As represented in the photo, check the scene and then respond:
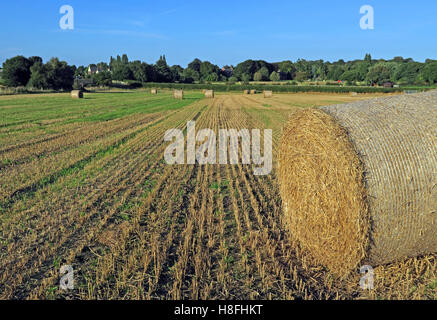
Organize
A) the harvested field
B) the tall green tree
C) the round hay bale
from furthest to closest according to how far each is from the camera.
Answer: the tall green tree, the harvested field, the round hay bale

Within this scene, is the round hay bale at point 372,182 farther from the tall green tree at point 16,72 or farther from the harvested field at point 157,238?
the tall green tree at point 16,72

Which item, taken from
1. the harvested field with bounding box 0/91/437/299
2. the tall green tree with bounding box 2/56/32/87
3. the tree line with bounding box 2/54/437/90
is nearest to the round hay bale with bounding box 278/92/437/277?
the harvested field with bounding box 0/91/437/299

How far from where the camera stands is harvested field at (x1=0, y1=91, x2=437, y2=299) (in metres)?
4.86

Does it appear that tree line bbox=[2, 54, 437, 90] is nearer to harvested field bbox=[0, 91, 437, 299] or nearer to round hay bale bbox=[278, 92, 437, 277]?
harvested field bbox=[0, 91, 437, 299]

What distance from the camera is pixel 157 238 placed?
20.9 feet

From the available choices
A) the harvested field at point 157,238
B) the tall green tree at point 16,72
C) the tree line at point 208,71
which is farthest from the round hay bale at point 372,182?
the tall green tree at point 16,72

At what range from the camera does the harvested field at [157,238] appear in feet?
15.9

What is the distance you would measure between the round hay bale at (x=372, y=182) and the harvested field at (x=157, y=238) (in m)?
0.49

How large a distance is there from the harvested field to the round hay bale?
19.1 inches

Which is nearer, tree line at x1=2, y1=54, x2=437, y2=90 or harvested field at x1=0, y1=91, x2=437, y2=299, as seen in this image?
harvested field at x1=0, y1=91, x2=437, y2=299

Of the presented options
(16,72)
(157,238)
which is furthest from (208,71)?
(157,238)
